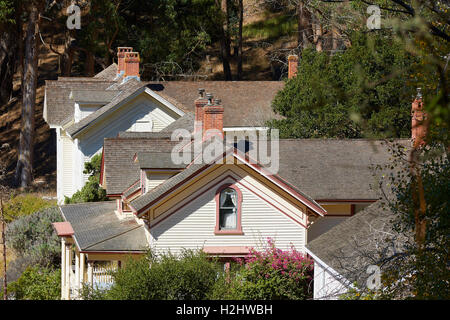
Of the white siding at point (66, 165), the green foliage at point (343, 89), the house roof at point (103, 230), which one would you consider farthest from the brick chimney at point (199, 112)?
the white siding at point (66, 165)

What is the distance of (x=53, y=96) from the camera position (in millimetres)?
43406

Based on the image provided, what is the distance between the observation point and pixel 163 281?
19.3 meters

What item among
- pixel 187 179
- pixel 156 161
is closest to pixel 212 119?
pixel 156 161

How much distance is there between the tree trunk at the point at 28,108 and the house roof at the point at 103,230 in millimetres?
19553

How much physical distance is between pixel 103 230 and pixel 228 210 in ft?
14.0

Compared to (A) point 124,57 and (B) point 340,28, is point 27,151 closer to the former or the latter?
(A) point 124,57

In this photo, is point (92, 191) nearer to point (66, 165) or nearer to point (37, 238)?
point (37, 238)

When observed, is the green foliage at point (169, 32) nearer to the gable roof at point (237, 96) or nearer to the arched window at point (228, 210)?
the gable roof at point (237, 96)

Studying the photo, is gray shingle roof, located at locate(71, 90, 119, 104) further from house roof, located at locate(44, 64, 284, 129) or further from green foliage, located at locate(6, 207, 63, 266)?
green foliage, located at locate(6, 207, 63, 266)

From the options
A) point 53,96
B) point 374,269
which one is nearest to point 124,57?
point 53,96

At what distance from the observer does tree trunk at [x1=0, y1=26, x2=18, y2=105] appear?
57.1 m

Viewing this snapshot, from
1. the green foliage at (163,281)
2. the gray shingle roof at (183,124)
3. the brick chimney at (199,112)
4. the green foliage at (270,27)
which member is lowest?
the green foliage at (163,281)

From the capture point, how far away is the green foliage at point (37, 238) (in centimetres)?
3192
